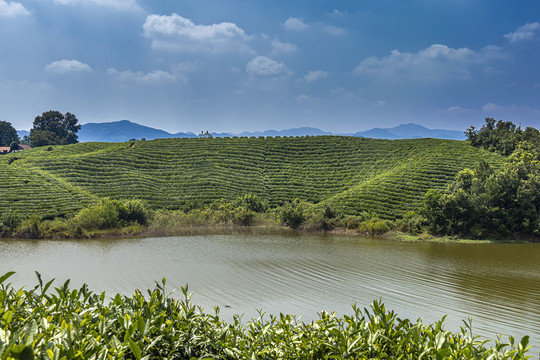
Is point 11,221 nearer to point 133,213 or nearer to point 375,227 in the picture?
point 133,213

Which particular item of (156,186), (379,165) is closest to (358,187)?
(379,165)

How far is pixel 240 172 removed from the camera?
5138 cm

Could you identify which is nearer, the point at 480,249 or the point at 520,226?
the point at 480,249

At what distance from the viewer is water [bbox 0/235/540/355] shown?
1479 cm

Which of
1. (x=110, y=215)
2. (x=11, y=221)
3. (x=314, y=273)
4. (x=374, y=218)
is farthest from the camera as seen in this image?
(x=374, y=218)

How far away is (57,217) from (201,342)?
34956mm

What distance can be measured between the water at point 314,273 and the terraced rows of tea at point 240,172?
439 inches

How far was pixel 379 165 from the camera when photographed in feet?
170

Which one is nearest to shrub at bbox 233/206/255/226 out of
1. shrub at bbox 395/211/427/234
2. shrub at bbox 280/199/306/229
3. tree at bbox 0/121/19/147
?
shrub at bbox 280/199/306/229

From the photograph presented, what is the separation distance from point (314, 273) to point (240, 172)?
107 feet

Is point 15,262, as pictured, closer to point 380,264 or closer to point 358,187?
point 380,264

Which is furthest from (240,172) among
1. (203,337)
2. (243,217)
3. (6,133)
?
(6,133)

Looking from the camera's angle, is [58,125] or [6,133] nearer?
[58,125]

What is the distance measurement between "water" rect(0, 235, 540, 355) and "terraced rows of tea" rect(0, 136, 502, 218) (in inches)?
439
